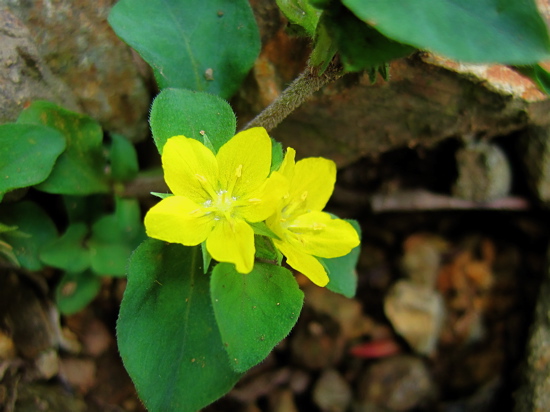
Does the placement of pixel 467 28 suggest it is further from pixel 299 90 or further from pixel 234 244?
pixel 234 244

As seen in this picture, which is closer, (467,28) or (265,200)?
(467,28)

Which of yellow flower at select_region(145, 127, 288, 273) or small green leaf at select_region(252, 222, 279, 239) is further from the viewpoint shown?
small green leaf at select_region(252, 222, 279, 239)

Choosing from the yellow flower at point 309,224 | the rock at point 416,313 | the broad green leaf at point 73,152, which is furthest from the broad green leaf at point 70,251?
the rock at point 416,313

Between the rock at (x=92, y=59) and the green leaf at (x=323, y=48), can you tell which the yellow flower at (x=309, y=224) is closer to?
the green leaf at (x=323, y=48)

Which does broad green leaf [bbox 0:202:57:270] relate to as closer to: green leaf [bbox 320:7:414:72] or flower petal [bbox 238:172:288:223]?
flower petal [bbox 238:172:288:223]

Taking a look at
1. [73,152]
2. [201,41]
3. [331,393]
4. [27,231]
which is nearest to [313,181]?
[201,41]

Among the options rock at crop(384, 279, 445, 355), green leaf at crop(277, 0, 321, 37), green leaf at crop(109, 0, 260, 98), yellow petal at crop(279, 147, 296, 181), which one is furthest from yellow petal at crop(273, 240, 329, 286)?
rock at crop(384, 279, 445, 355)
